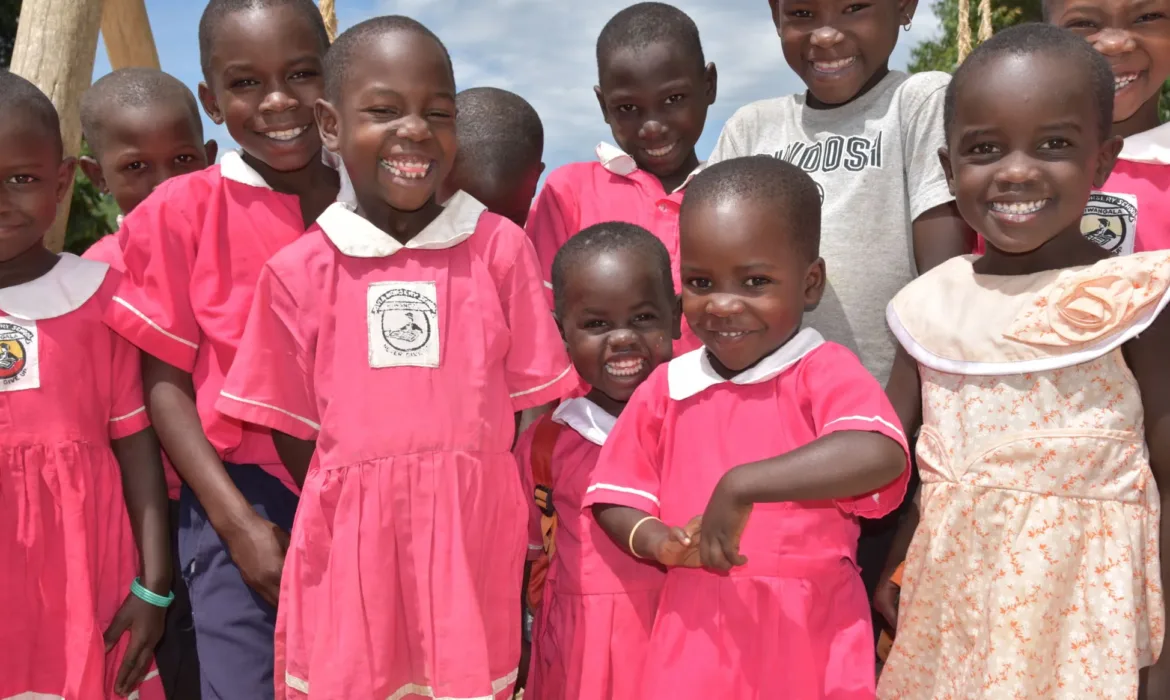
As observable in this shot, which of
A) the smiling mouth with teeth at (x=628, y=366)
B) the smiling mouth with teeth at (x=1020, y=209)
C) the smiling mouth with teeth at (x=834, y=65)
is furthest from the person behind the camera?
the smiling mouth with teeth at (x=834, y=65)

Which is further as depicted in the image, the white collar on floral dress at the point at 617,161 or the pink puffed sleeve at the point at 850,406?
the white collar on floral dress at the point at 617,161

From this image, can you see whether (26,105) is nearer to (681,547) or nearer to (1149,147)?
(681,547)

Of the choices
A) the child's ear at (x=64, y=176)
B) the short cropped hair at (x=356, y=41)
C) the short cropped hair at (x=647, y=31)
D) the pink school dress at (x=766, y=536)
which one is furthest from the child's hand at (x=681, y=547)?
the child's ear at (x=64, y=176)

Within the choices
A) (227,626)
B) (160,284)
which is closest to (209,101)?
(160,284)

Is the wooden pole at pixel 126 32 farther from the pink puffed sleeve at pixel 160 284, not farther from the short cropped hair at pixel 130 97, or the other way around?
the pink puffed sleeve at pixel 160 284

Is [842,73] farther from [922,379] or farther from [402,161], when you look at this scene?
[402,161]

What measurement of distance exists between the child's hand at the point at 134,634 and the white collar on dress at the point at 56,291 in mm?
767

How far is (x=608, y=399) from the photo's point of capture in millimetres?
2936

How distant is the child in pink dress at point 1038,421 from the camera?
218 centimetres

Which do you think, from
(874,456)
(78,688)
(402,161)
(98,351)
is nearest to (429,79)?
(402,161)

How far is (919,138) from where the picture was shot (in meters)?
2.79

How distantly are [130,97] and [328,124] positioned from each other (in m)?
1.33

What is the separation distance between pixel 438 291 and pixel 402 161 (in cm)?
33

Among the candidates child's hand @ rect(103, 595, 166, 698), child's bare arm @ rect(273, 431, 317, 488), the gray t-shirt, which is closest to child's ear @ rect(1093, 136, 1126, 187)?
the gray t-shirt
